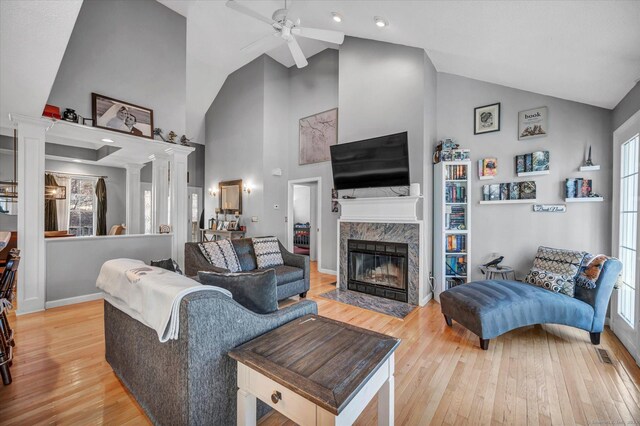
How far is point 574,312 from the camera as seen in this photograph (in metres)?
2.47

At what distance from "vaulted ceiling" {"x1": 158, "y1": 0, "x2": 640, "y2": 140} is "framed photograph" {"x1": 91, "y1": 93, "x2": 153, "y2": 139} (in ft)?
6.68

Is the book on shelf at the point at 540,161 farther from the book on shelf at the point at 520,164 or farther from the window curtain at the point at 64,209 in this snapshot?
the window curtain at the point at 64,209

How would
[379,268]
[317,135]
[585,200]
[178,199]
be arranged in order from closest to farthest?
1. [585,200]
2. [379,268]
3. [178,199]
4. [317,135]

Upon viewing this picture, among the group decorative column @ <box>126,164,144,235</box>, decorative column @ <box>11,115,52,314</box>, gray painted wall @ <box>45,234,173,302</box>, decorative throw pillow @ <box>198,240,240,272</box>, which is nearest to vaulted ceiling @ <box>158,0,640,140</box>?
decorative column @ <box>11,115,52,314</box>

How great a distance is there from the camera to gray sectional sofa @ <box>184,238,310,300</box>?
335 centimetres

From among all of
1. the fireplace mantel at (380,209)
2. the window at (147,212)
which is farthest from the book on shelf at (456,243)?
the window at (147,212)

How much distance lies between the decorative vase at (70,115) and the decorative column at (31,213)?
0.81ft

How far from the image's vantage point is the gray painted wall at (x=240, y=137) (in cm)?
614

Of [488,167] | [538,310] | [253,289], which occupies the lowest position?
[538,310]

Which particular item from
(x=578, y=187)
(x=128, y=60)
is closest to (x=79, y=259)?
(x=128, y=60)

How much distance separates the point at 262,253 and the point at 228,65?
5136 millimetres

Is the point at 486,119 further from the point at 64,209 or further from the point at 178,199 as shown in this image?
the point at 64,209

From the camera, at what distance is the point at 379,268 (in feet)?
13.4

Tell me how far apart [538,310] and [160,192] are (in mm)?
5802
